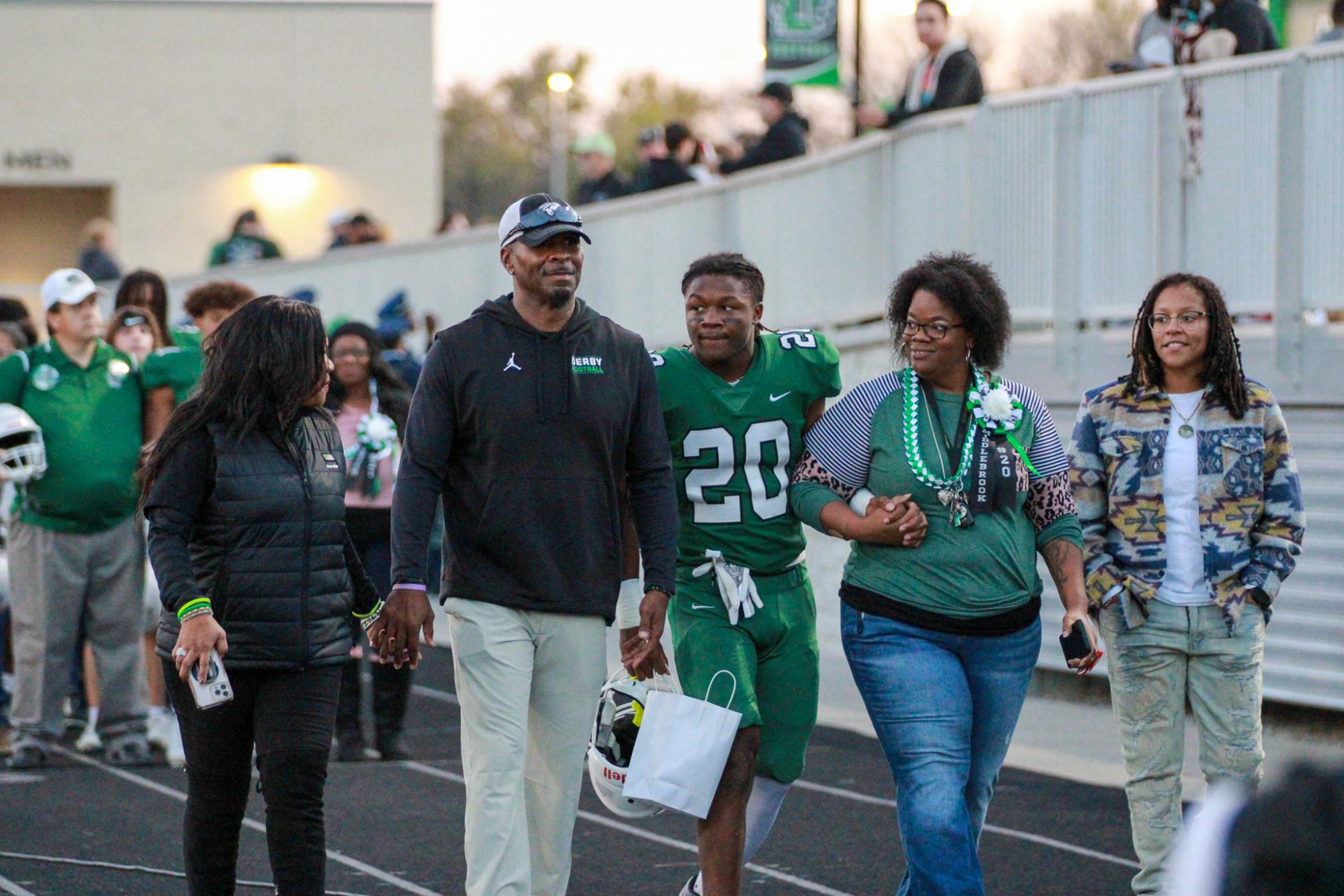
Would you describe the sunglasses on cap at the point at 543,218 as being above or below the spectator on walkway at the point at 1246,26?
below

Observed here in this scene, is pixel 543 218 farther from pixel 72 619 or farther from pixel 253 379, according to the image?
pixel 72 619

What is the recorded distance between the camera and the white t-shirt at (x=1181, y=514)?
6.16 metres

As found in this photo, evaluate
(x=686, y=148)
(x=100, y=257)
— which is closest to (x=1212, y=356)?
(x=686, y=148)

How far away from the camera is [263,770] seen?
5.41m

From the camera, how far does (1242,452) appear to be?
6.17m

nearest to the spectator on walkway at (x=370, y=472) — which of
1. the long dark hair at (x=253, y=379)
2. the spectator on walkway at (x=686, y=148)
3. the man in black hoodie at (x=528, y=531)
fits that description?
the long dark hair at (x=253, y=379)

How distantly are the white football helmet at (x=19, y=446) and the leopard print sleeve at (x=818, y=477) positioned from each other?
14.7ft

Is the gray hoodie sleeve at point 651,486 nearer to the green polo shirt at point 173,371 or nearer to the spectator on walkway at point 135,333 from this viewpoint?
the green polo shirt at point 173,371

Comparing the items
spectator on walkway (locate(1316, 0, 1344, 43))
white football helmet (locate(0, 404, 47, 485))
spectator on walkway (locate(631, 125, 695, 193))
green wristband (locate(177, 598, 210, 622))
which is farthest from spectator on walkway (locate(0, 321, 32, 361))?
spectator on walkway (locate(1316, 0, 1344, 43))

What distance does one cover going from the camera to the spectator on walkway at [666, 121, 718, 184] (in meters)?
16.7

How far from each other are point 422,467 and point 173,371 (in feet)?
13.9

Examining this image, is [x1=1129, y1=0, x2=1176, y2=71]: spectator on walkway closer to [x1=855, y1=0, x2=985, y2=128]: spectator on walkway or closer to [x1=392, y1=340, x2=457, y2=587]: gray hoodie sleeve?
[x1=855, y1=0, x2=985, y2=128]: spectator on walkway

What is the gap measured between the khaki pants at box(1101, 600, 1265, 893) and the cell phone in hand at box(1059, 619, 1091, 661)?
603mm

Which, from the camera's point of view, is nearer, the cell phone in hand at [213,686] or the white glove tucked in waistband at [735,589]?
the cell phone in hand at [213,686]
